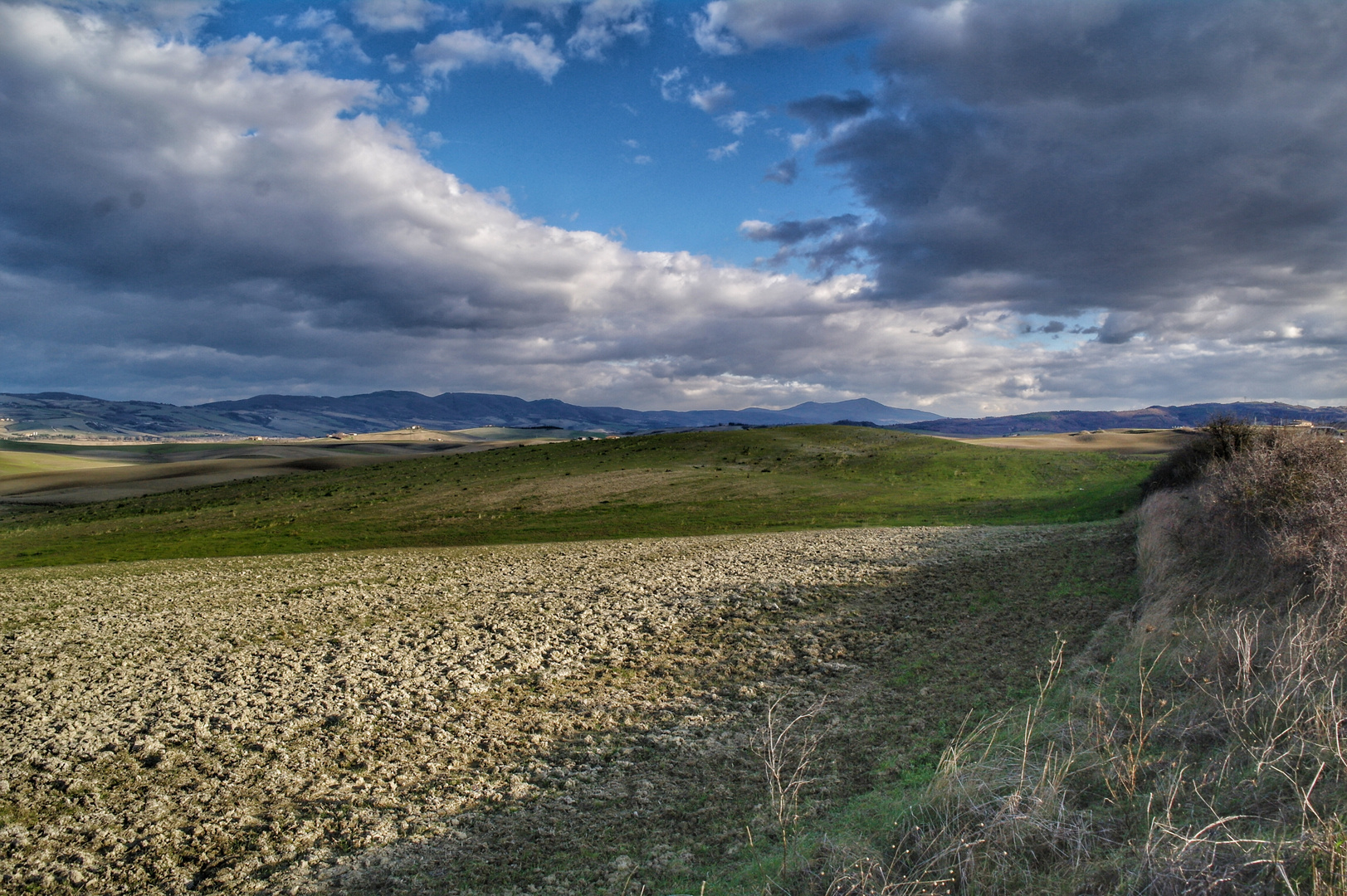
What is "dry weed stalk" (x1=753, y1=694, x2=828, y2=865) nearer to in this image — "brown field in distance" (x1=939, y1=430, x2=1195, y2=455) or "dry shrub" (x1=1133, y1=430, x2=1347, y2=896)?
"dry shrub" (x1=1133, y1=430, x2=1347, y2=896)

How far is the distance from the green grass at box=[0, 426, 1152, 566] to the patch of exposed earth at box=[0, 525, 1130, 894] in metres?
10.0

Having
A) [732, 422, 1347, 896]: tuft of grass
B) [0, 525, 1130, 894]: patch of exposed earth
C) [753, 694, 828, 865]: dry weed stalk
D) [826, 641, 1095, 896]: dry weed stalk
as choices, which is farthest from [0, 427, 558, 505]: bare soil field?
[826, 641, 1095, 896]: dry weed stalk

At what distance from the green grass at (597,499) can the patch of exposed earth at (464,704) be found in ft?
32.9

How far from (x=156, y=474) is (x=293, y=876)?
75194 mm

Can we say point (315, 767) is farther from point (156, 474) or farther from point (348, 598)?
point (156, 474)

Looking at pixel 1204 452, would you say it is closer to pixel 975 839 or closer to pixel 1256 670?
pixel 1256 670

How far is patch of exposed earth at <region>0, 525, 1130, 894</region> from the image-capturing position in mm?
7574

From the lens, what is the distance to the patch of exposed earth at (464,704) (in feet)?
24.8

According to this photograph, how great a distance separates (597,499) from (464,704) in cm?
3041

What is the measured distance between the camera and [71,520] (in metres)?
41.0

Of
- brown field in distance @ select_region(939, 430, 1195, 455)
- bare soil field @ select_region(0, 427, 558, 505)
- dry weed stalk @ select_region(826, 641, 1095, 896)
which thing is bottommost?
bare soil field @ select_region(0, 427, 558, 505)

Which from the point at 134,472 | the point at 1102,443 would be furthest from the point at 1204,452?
the point at 1102,443

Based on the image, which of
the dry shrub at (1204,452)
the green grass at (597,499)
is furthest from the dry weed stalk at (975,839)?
the green grass at (597,499)

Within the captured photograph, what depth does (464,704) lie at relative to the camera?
11.7 meters
